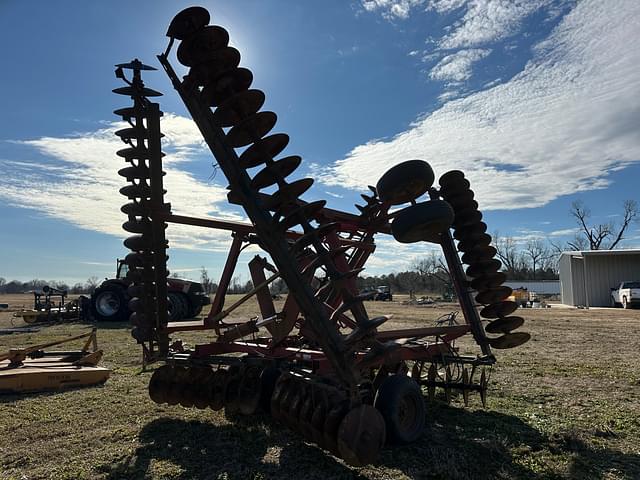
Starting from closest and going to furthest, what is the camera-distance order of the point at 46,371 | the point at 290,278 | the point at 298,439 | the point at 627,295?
the point at 290,278 → the point at 298,439 → the point at 46,371 → the point at 627,295

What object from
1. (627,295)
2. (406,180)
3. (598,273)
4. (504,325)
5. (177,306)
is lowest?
(177,306)

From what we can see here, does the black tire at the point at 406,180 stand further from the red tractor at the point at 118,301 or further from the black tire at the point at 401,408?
the red tractor at the point at 118,301

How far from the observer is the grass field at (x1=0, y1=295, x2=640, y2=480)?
13.2ft

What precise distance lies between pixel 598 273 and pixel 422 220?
111 feet

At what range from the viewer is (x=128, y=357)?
32.7 feet

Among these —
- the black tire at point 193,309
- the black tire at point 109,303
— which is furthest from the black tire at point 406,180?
the black tire at point 109,303

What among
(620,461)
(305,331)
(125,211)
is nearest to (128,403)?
(125,211)

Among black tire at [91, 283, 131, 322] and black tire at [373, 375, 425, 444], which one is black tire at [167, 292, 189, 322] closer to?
black tire at [91, 283, 131, 322]

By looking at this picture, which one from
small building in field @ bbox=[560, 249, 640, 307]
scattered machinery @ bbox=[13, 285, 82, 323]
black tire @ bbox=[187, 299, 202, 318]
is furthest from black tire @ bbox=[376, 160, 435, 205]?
small building in field @ bbox=[560, 249, 640, 307]

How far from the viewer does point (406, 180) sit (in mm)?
4973

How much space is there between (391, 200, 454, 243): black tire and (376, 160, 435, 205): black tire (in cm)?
48

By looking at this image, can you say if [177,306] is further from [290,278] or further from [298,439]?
[290,278]

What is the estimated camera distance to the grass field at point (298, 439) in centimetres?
403

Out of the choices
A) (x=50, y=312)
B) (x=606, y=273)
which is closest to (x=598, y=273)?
(x=606, y=273)
